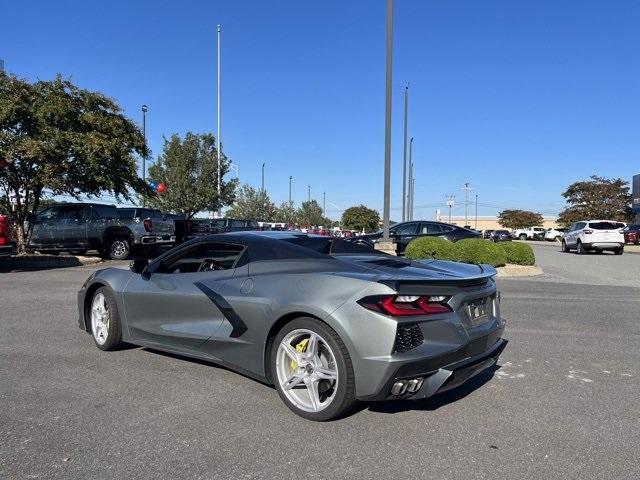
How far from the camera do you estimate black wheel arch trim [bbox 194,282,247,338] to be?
4465mm

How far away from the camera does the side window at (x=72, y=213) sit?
18.3 meters

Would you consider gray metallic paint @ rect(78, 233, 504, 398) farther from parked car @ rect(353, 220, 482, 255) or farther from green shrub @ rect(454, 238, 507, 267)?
parked car @ rect(353, 220, 482, 255)

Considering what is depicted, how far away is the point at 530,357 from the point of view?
235 inches

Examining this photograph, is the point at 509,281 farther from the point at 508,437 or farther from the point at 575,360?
the point at 508,437

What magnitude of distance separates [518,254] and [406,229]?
5.36 meters

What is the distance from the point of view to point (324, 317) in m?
3.86

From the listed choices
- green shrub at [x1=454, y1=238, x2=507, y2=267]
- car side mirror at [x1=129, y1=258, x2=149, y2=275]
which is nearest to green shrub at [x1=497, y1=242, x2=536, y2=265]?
green shrub at [x1=454, y1=238, x2=507, y2=267]

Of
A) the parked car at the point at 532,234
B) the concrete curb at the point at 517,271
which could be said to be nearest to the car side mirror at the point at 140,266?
the concrete curb at the point at 517,271

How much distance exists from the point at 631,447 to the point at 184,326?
351 centimetres

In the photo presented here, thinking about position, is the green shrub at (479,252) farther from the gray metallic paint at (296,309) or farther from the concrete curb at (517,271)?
the gray metallic paint at (296,309)

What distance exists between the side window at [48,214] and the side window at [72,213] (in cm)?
15

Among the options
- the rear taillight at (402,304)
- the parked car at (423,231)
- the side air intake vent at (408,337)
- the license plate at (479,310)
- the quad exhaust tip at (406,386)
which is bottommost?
the quad exhaust tip at (406,386)

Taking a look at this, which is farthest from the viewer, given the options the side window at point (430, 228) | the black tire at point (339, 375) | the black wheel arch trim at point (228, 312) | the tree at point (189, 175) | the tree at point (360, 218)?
the tree at point (360, 218)

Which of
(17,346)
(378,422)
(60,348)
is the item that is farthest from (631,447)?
(17,346)
